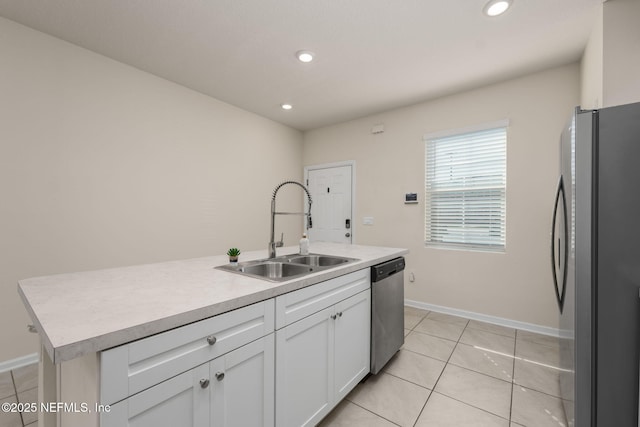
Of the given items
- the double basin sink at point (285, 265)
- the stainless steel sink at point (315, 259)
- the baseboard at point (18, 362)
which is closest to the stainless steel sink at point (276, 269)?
the double basin sink at point (285, 265)

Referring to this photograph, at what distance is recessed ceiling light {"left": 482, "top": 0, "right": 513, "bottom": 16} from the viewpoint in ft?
6.21

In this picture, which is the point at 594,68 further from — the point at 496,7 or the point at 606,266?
the point at 606,266

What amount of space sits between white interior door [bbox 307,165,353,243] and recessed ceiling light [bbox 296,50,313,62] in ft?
6.49

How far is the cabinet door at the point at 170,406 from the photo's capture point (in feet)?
2.57

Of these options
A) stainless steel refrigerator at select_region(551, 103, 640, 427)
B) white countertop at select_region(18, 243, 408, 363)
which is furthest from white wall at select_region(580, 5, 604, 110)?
white countertop at select_region(18, 243, 408, 363)

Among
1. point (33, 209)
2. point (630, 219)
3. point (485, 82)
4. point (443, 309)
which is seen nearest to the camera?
point (630, 219)

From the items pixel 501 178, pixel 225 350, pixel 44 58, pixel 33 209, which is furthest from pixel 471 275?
pixel 44 58

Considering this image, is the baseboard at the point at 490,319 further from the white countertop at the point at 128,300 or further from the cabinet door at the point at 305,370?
the white countertop at the point at 128,300

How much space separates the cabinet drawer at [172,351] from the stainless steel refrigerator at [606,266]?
142 cm

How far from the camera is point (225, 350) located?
105 cm

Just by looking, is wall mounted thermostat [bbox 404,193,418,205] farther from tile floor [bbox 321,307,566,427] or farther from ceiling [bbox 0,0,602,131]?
tile floor [bbox 321,307,566,427]

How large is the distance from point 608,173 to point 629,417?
101cm

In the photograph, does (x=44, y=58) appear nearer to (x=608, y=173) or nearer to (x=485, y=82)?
(x=608, y=173)

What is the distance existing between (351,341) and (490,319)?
225 centimetres
